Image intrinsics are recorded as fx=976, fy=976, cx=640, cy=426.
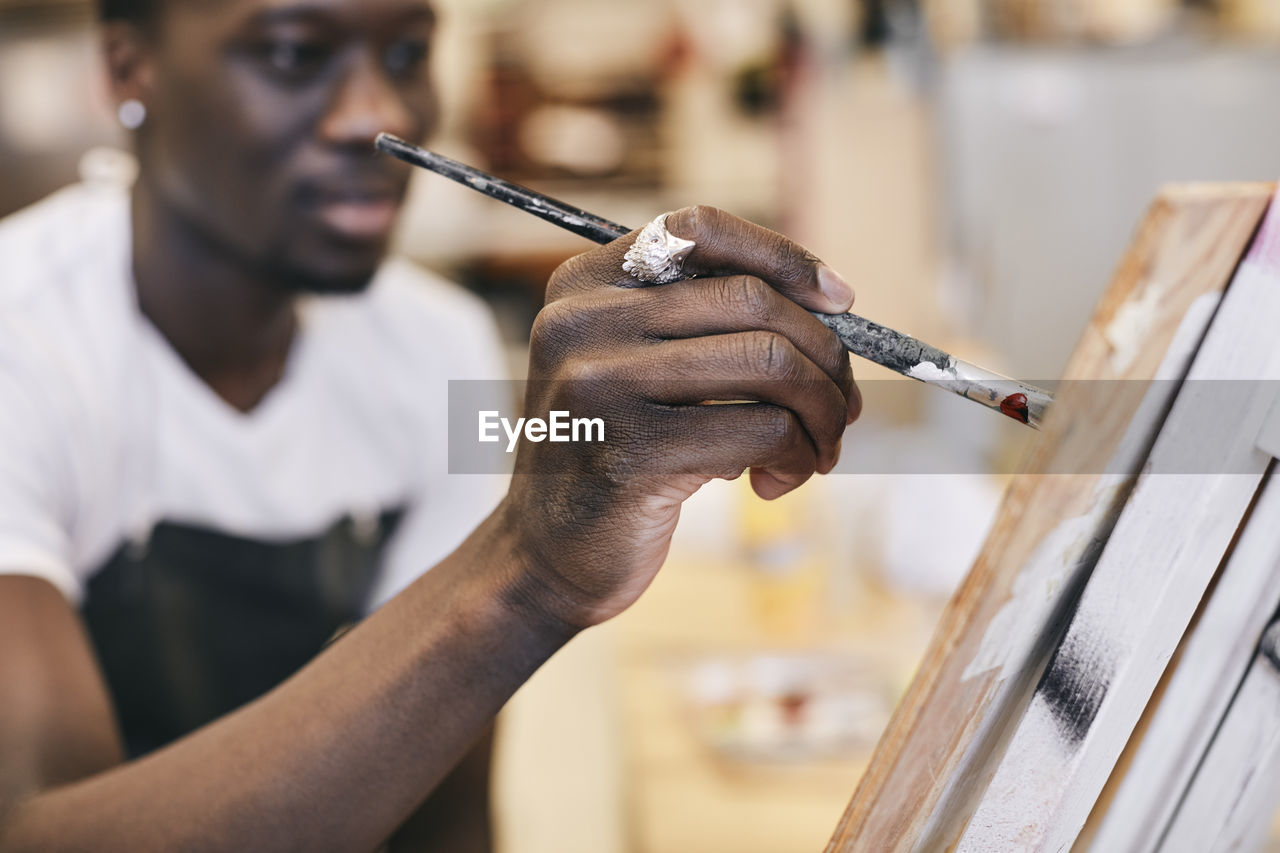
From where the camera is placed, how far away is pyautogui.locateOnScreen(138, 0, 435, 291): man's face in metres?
0.82

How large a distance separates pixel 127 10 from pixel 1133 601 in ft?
3.21

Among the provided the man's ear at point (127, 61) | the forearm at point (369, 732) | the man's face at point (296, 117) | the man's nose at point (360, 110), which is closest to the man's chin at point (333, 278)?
the man's face at point (296, 117)

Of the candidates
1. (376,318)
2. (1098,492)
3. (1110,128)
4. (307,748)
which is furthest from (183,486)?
(1110,128)

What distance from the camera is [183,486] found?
1.03 meters

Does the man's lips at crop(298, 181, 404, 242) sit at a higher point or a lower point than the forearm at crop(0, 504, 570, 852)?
higher

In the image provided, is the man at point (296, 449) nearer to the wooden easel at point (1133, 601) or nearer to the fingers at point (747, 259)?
the fingers at point (747, 259)

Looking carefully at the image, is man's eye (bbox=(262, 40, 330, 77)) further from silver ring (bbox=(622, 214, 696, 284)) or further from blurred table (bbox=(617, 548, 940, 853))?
blurred table (bbox=(617, 548, 940, 853))

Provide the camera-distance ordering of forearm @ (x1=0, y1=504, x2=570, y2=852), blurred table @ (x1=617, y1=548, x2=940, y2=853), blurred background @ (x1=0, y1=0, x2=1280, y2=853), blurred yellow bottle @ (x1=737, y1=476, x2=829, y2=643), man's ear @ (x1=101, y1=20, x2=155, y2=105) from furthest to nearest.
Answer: blurred yellow bottle @ (x1=737, y1=476, x2=829, y2=643), blurred background @ (x1=0, y1=0, x2=1280, y2=853), blurred table @ (x1=617, y1=548, x2=940, y2=853), man's ear @ (x1=101, y1=20, x2=155, y2=105), forearm @ (x1=0, y1=504, x2=570, y2=852)

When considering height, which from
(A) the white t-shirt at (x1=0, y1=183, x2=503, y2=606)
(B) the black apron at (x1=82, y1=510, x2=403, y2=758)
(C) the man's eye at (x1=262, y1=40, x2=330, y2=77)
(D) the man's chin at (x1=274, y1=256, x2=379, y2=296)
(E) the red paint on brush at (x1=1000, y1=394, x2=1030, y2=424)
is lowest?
(B) the black apron at (x1=82, y1=510, x2=403, y2=758)

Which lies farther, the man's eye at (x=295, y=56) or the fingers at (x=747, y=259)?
the man's eye at (x=295, y=56)

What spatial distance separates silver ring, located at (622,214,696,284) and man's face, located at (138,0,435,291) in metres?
0.48

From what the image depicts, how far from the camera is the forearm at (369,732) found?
19.8 inches

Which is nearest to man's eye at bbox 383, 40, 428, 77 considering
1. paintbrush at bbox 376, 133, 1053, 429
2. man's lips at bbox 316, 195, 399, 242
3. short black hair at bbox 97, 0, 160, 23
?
man's lips at bbox 316, 195, 399, 242

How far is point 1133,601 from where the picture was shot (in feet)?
1.26
